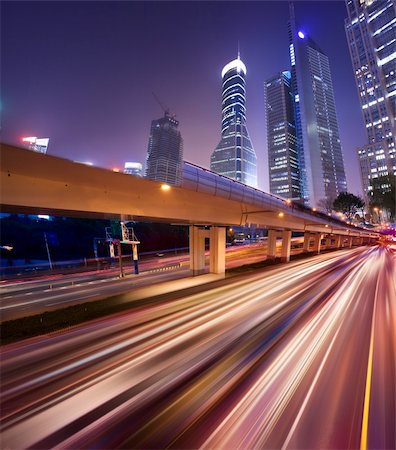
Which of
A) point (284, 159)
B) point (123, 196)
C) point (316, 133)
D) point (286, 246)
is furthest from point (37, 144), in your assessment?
point (284, 159)

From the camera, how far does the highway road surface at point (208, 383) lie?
409 cm

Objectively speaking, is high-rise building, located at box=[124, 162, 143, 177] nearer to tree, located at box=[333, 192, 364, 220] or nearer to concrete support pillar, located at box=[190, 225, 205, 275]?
concrete support pillar, located at box=[190, 225, 205, 275]

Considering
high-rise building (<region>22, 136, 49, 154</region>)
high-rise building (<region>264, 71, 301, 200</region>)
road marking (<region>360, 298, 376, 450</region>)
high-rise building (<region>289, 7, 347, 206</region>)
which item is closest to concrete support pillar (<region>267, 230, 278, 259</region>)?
road marking (<region>360, 298, 376, 450</region>)

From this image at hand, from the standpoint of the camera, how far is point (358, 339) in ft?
25.8

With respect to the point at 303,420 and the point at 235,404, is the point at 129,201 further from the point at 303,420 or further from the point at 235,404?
the point at 303,420

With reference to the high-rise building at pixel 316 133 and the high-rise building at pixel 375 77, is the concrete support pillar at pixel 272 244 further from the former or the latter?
the high-rise building at pixel 316 133

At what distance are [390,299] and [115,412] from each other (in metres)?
15.7

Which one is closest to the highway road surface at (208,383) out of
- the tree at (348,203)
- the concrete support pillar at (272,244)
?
the concrete support pillar at (272,244)

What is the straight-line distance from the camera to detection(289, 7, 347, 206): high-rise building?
161 meters

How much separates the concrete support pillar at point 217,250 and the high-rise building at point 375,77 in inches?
4230

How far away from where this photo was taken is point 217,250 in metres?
22.7

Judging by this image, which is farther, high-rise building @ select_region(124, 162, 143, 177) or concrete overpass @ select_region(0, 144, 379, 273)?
high-rise building @ select_region(124, 162, 143, 177)

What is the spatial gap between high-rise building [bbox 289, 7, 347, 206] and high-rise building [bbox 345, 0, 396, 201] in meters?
26.1

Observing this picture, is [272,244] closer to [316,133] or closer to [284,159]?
[316,133]
